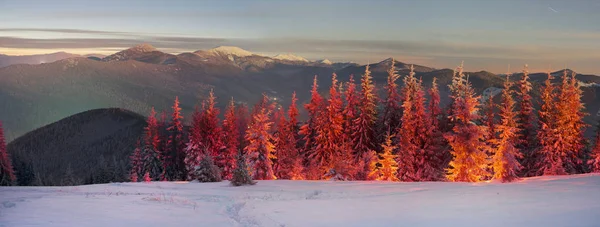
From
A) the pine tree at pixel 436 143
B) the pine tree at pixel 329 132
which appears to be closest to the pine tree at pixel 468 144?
the pine tree at pixel 436 143

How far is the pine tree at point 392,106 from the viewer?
4878 centimetres

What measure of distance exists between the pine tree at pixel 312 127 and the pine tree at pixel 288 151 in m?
1.23

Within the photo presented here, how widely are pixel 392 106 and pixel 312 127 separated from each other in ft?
31.5

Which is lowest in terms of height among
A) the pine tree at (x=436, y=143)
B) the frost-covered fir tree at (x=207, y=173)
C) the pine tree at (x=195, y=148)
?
the pine tree at (x=195, y=148)

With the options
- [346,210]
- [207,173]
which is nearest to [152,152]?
[207,173]

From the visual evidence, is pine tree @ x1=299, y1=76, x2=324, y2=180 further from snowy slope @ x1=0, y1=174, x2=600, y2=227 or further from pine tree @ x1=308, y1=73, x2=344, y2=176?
snowy slope @ x1=0, y1=174, x2=600, y2=227

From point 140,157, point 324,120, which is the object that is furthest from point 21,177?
point 324,120

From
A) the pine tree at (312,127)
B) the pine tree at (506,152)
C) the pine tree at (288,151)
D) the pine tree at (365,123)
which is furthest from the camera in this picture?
the pine tree at (288,151)

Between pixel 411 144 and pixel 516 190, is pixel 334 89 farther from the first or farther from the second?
pixel 516 190

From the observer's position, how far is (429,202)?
63.0ft

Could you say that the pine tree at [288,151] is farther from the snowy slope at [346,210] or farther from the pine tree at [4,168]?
the pine tree at [4,168]

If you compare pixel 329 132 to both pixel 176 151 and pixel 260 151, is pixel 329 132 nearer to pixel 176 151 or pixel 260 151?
pixel 260 151

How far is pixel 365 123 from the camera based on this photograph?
48.8 meters

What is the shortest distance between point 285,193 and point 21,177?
3130 inches
